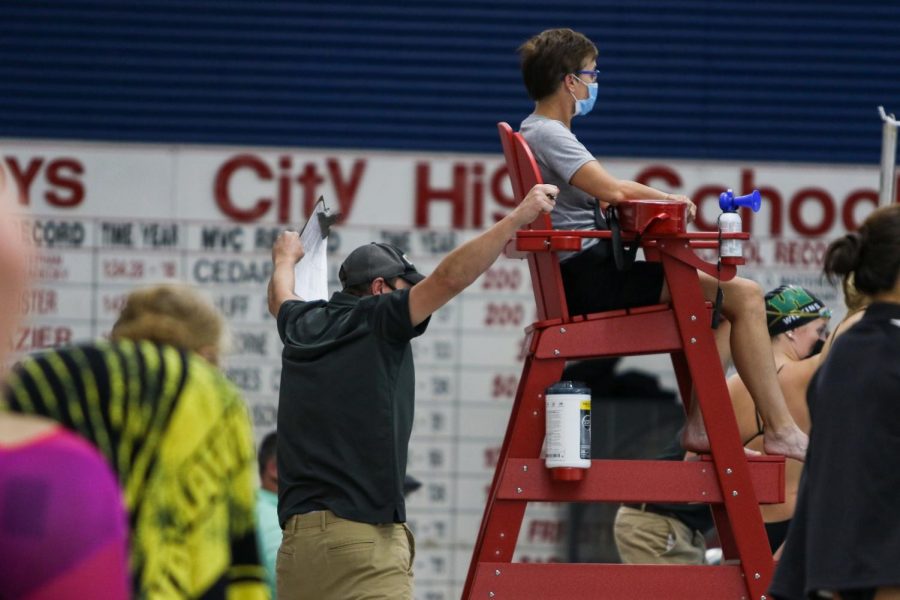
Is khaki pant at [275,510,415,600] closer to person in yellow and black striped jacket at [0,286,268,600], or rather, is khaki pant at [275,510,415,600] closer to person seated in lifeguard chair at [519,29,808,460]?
person seated in lifeguard chair at [519,29,808,460]

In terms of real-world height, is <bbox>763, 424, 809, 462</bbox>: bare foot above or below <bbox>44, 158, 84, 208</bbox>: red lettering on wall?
below

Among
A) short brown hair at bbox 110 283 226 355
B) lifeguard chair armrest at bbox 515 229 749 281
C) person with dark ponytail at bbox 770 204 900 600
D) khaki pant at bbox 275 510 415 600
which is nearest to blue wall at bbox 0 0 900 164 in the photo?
lifeguard chair armrest at bbox 515 229 749 281

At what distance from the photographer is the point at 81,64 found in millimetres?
9523

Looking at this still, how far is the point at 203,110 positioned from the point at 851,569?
6.50 m

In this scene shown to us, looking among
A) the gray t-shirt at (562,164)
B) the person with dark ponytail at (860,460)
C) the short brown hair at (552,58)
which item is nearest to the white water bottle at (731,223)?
the gray t-shirt at (562,164)

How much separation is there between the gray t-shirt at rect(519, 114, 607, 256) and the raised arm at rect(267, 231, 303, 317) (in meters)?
1.10

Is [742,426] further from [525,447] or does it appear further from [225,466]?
[225,466]

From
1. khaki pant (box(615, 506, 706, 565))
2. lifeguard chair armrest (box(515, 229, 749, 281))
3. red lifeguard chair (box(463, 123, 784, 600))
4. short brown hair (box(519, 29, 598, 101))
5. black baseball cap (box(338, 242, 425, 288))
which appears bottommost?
khaki pant (box(615, 506, 706, 565))

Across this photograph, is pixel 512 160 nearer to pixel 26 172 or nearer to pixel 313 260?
pixel 313 260

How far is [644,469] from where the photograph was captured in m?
5.22

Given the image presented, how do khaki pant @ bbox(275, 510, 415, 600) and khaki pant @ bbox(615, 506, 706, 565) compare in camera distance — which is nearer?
khaki pant @ bbox(275, 510, 415, 600)

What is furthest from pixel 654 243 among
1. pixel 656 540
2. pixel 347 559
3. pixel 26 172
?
pixel 26 172

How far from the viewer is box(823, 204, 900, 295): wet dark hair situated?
396cm

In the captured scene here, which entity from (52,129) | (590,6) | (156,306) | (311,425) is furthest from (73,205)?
(156,306)
